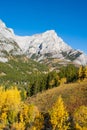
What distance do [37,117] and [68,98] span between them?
25570 mm

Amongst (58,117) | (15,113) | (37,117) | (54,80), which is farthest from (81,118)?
(54,80)

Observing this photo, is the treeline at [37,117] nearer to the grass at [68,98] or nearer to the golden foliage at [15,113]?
the golden foliage at [15,113]

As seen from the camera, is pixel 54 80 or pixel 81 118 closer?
pixel 81 118

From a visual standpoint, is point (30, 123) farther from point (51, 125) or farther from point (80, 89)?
point (80, 89)

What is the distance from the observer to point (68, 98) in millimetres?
130625

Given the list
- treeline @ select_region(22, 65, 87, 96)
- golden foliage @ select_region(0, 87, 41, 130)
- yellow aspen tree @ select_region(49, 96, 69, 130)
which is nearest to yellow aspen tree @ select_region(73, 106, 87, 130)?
yellow aspen tree @ select_region(49, 96, 69, 130)

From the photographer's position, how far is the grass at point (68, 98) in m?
122

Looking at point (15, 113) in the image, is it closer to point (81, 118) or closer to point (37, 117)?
point (37, 117)

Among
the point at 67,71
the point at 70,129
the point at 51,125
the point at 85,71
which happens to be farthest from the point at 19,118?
the point at 67,71

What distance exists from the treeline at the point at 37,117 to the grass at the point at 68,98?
9.18 m

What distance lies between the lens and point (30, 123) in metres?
109

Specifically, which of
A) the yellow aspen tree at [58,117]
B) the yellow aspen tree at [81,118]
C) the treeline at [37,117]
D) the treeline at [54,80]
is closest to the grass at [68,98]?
the treeline at [37,117]

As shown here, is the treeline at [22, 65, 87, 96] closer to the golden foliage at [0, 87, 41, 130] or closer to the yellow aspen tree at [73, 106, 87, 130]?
the golden foliage at [0, 87, 41, 130]

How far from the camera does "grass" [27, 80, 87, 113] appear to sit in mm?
122069
